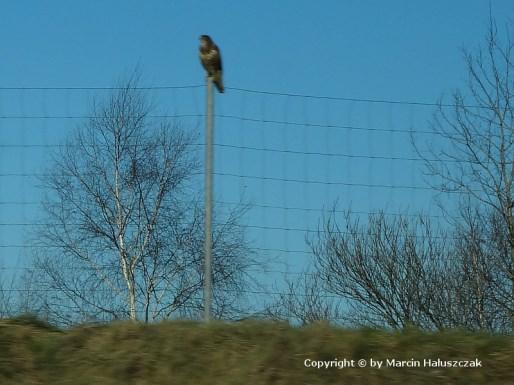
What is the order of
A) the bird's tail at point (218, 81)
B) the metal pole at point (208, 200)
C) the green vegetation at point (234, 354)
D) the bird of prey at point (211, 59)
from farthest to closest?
the bird's tail at point (218, 81)
the bird of prey at point (211, 59)
the metal pole at point (208, 200)
the green vegetation at point (234, 354)

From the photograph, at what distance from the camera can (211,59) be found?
26.7 feet

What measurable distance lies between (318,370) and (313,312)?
2.78 meters

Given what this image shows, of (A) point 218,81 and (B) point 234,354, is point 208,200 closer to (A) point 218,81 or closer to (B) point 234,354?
(A) point 218,81

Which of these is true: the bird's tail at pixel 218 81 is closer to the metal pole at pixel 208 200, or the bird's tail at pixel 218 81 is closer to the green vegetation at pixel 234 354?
the metal pole at pixel 208 200

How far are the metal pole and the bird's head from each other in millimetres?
261

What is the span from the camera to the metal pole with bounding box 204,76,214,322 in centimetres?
780

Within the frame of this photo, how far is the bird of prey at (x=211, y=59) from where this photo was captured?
26.7ft

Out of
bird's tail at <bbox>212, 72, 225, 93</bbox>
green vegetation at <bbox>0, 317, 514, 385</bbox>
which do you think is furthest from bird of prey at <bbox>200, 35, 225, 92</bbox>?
green vegetation at <bbox>0, 317, 514, 385</bbox>

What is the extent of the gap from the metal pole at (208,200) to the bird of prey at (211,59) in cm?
6

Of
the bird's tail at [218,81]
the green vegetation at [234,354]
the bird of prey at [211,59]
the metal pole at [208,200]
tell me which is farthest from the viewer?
the bird's tail at [218,81]

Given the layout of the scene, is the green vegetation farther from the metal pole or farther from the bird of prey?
the bird of prey

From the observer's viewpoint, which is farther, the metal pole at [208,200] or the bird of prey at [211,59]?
the bird of prey at [211,59]

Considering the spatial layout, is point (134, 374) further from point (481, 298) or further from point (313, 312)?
point (481, 298)

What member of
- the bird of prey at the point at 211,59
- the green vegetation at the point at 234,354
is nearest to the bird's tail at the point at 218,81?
the bird of prey at the point at 211,59
